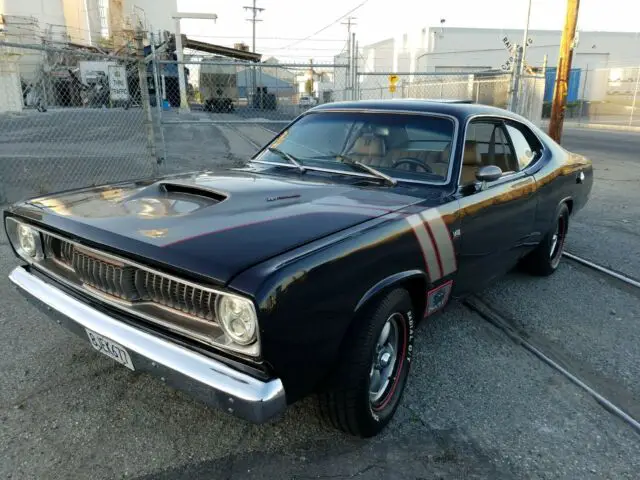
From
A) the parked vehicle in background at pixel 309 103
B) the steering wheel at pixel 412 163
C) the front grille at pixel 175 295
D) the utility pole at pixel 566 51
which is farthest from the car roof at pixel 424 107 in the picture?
the parked vehicle in background at pixel 309 103

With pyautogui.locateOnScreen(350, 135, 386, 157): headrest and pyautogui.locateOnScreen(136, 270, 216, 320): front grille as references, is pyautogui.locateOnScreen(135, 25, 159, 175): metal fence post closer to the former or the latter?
pyautogui.locateOnScreen(350, 135, 386, 157): headrest

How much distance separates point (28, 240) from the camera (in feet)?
9.69

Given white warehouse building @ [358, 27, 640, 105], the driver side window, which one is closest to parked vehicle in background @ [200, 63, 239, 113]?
the driver side window

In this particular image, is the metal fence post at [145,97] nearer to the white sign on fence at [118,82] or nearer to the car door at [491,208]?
the white sign on fence at [118,82]

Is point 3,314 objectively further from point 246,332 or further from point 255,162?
point 246,332

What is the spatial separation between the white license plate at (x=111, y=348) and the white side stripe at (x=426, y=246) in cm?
149

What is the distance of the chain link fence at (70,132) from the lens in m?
8.26

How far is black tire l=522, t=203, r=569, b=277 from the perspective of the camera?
183 inches

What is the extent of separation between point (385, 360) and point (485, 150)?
6.46 feet

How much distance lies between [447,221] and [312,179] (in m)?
0.90

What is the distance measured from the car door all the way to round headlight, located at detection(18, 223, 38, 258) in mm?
2439

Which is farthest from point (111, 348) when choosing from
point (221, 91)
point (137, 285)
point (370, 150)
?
point (221, 91)

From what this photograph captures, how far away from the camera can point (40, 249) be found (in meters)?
2.87

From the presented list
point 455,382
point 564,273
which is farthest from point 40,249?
point 564,273
